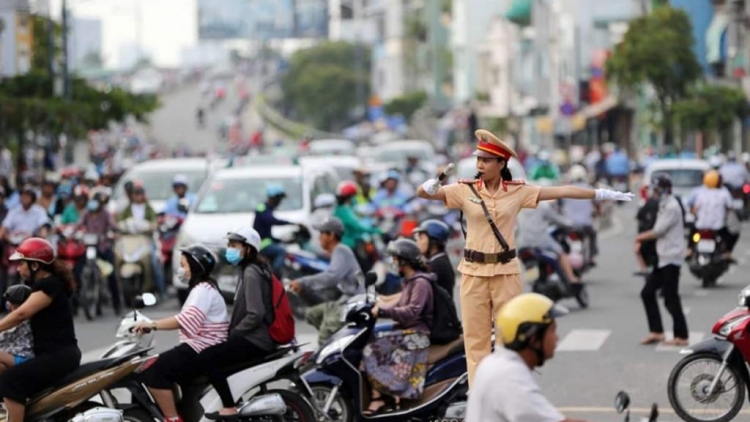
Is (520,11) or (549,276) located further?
(520,11)

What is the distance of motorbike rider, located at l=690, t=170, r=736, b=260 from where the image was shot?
935 inches

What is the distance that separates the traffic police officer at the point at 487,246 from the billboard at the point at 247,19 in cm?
11580

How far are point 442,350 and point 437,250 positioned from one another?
112cm

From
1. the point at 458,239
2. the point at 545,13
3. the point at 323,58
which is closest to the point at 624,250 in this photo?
the point at 458,239

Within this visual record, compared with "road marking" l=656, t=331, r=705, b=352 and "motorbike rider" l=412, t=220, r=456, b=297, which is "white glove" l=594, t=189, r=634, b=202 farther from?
"road marking" l=656, t=331, r=705, b=352

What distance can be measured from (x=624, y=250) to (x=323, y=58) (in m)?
98.6

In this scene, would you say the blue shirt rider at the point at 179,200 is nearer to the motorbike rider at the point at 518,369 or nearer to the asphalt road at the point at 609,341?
the asphalt road at the point at 609,341

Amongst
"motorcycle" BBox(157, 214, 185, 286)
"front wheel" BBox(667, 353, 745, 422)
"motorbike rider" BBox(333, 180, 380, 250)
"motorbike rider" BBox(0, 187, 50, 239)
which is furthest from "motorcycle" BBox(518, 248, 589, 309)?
"front wheel" BBox(667, 353, 745, 422)

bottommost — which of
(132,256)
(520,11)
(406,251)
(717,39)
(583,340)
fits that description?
(583,340)

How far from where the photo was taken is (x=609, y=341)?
18.0 meters

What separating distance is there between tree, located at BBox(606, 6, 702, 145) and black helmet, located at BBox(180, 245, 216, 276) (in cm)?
4665

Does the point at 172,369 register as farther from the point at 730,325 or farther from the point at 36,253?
the point at 730,325

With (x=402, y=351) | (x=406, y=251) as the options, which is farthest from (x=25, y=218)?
(x=402, y=351)

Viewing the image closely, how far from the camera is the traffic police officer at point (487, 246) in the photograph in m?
11.4
